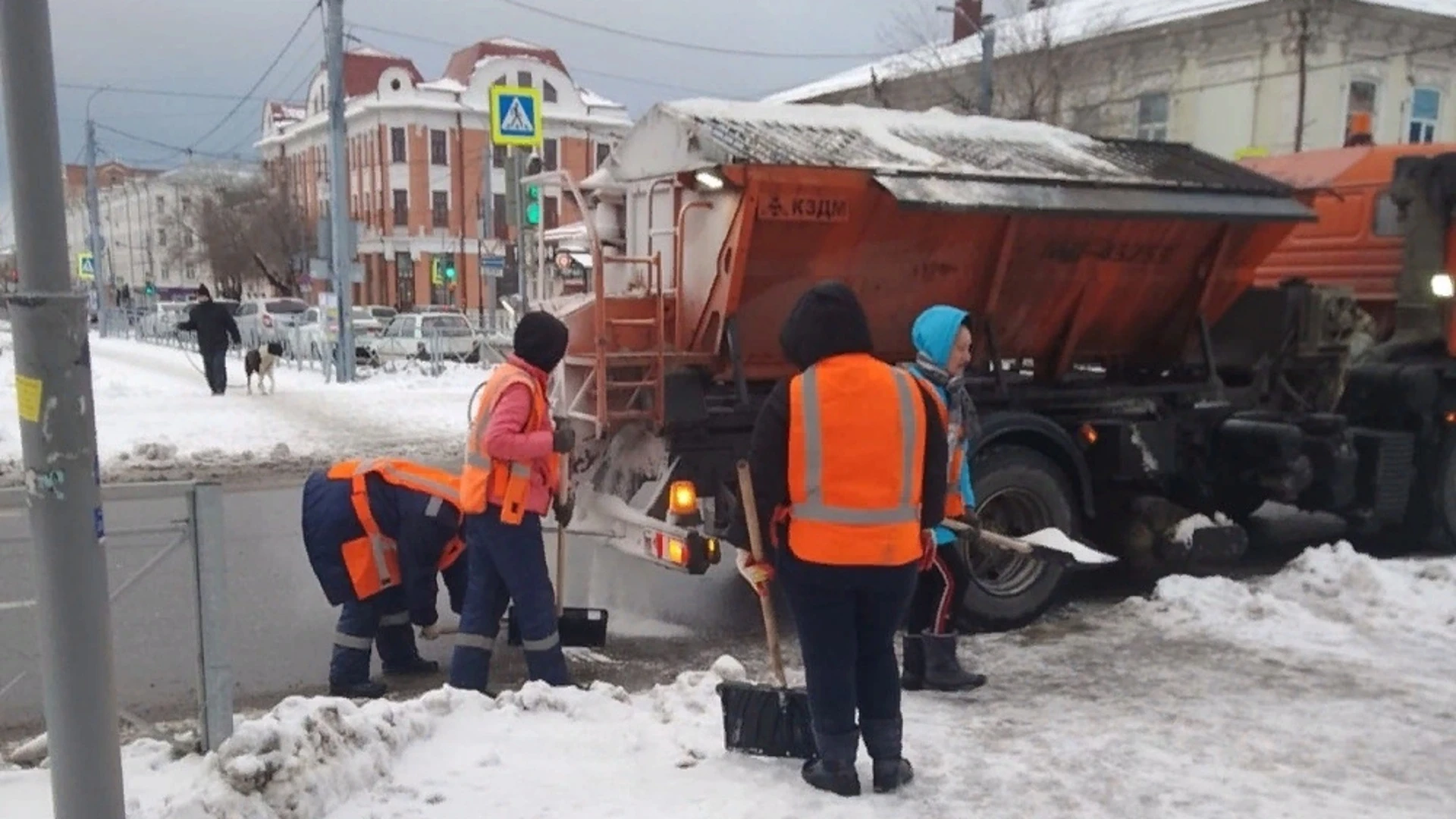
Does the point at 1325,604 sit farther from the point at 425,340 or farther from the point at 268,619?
the point at 425,340

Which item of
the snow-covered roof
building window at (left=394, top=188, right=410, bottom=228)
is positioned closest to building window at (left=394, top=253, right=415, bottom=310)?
building window at (left=394, top=188, right=410, bottom=228)

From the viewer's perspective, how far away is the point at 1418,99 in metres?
27.4

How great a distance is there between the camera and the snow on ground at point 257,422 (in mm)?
12062

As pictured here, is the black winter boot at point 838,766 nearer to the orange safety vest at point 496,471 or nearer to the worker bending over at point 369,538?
the orange safety vest at point 496,471

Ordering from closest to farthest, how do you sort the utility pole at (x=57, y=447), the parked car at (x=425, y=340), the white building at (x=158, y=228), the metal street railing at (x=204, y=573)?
1. the utility pole at (x=57, y=447)
2. the metal street railing at (x=204, y=573)
3. the parked car at (x=425, y=340)
4. the white building at (x=158, y=228)

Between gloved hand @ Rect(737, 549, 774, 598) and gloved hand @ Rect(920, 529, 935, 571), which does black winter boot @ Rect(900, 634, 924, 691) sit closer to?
gloved hand @ Rect(920, 529, 935, 571)

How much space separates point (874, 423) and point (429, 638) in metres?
2.95

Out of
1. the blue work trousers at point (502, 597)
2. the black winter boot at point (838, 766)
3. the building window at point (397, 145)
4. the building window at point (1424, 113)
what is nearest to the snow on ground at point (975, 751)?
the black winter boot at point (838, 766)

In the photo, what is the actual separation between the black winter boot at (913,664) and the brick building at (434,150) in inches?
2099

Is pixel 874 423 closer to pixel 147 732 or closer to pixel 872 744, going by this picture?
pixel 872 744

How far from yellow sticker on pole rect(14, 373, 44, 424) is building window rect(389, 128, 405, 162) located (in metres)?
59.2

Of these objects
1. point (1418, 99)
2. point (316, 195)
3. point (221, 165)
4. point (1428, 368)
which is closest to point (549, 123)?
point (316, 195)

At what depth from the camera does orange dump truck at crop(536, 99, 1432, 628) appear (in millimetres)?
5934

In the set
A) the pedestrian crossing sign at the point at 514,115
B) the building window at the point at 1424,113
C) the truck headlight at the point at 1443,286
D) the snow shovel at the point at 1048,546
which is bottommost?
the snow shovel at the point at 1048,546
